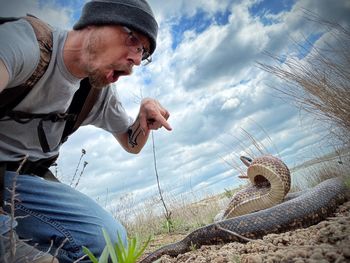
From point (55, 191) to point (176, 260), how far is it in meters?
1.45

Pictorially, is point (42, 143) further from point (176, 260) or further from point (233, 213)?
point (233, 213)

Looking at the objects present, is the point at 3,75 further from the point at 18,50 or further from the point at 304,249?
the point at 304,249

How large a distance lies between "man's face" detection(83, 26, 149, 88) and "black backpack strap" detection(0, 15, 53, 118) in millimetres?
387

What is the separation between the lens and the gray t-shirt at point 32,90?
9.11 ft

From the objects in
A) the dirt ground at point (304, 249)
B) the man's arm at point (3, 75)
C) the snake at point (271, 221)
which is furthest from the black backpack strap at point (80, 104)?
the dirt ground at point (304, 249)

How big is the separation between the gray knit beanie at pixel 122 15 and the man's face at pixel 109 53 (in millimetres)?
79

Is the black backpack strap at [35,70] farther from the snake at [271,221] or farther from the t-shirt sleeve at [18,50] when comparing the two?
the snake at [271,221]

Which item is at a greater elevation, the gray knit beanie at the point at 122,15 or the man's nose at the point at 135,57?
the gray knit beanie at the point at 122,15

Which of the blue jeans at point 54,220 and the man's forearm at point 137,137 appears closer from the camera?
the blue jeans at point 54,220

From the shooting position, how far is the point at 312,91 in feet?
20.9

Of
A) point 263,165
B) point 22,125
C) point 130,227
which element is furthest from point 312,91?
point 130,227

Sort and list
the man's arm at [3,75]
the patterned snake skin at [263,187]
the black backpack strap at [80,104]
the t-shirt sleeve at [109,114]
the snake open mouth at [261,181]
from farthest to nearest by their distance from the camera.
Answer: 1. the snake open mouth at [261,181]
2. the patterned snake skin at [263,187]
3. the t-shirt sleeve at [109,114]
4. the black backpack strap at [80,104]
5. the man's arm at [3,75]

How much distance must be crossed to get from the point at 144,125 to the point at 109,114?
0.82 meters

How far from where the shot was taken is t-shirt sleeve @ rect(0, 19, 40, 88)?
265 cm
